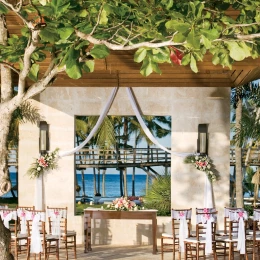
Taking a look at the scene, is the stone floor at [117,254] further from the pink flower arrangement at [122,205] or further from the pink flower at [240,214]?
the pink flower at [240,214]

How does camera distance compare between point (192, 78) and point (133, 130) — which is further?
point (133, 130)

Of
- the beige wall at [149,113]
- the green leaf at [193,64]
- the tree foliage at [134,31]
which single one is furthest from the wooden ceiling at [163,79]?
the green leaf at [193,64]

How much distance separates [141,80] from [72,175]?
86.4 inches

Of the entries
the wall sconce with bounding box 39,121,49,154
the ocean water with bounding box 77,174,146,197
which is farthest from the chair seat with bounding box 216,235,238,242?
the ocean water with bounding box 77,174,146,197

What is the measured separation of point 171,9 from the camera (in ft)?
14.9

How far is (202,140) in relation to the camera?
13.0 metres

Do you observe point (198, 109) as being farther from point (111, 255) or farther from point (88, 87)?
point (111, 255)

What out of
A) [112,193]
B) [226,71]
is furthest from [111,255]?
[112,193]

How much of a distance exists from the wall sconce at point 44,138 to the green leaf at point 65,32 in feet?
29.8

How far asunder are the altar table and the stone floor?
22cm

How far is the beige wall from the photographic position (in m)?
13.2

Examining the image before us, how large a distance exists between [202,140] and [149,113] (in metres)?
1.14

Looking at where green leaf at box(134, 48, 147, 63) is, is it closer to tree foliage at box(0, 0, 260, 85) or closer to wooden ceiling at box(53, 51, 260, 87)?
tree foliage at box(0, 0, 260, 85)

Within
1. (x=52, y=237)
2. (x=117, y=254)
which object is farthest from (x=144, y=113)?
(x=52, y=237)
